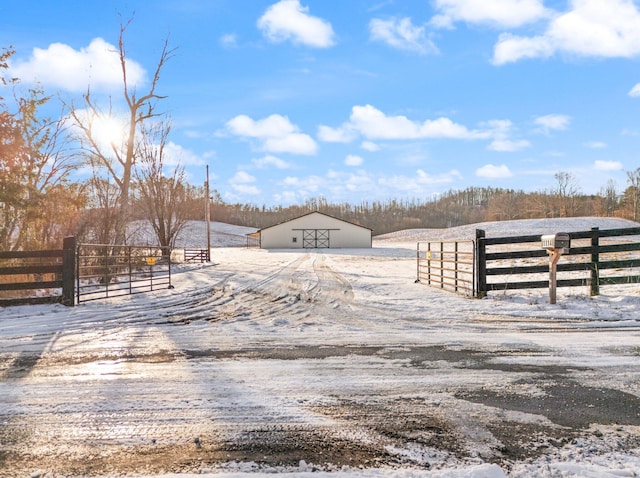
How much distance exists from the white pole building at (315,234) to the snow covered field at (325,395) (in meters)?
41.5

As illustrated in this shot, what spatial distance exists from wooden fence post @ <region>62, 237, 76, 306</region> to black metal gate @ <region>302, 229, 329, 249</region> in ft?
131

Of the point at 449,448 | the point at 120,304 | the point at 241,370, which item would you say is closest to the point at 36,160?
the point at 120,304

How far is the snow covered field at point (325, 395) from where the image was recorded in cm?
257

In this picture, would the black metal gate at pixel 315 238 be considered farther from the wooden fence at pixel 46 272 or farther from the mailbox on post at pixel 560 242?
the mailbox on post at pixel 560 242

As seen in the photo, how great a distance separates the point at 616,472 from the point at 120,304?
9378 millimetres

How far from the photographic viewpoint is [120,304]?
933 centimetres

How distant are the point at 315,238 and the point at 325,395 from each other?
1787 inches

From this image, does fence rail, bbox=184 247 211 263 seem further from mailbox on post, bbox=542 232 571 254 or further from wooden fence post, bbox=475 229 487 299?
mailbox on post, bbox=542 232 571 254

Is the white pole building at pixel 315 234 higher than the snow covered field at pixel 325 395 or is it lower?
higher

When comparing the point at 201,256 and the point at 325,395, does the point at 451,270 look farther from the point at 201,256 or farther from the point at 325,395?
the point at 201,256

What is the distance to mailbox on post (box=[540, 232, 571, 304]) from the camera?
7.96 meters

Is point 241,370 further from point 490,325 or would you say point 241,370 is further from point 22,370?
point 490,325

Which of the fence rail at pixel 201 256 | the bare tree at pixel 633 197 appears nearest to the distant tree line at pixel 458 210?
the bare tree at pixel 633 197

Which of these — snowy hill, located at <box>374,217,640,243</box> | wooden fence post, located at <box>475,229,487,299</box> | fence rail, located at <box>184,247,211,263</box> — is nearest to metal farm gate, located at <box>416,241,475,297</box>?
wooden fence post, located at <box>475,229,487,299</box>
